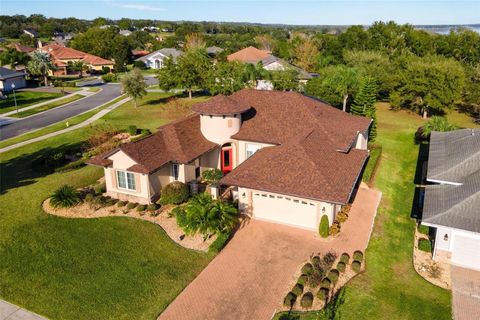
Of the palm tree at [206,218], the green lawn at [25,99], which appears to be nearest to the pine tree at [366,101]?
the palm tree at [206,218]

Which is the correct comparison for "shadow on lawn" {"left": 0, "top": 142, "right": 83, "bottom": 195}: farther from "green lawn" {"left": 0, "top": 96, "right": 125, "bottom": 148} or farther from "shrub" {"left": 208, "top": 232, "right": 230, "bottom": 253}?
"shrub" {"left": 208, "top": 232, "right": 230, "bottom": 253}

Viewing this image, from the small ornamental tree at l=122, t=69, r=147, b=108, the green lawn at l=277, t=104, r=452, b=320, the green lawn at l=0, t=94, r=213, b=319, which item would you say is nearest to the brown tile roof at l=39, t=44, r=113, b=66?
the small ornamental tree at l=122, t=69, r=147, b=108

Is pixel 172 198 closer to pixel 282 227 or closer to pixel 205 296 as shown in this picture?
pixel 282 227

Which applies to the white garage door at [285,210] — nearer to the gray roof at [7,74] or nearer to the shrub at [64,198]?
the shrub at [64,198]

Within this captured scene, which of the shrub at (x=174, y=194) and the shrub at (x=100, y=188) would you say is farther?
the shrub at (x=100, y=188)

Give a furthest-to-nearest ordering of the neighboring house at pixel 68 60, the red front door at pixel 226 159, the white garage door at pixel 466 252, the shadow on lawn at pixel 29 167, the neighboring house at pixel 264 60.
Answer: 1. the neighboring house at pixel 68 60
2. the neighboring house at pixel 264 60
3. the shadow on lawn at pixel 29 167
4. the red front door at pixel 226 159
5. the white garage door at pixel 466 252

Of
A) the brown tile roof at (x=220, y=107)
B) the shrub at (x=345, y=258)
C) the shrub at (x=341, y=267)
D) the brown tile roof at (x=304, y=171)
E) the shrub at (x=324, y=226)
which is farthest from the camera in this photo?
the brown tile roof at (x=220, y=107)

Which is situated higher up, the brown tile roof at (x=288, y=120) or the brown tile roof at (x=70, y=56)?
the brown tile roof at (x=70, y=56)
